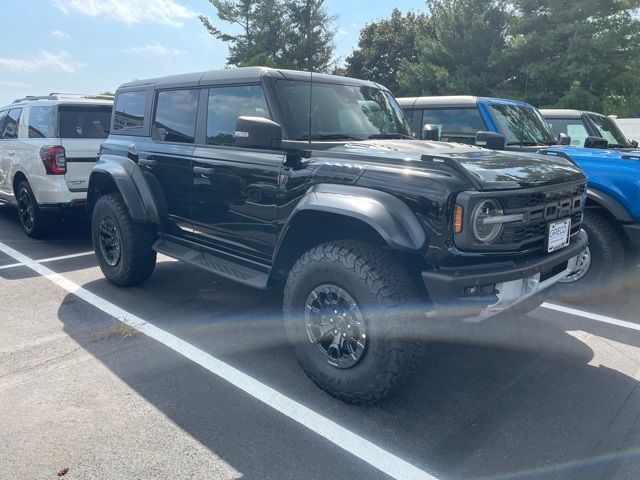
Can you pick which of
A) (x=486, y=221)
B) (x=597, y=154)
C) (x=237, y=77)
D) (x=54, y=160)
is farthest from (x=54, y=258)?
(x=597, y=154)

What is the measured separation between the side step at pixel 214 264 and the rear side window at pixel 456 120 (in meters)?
3.66

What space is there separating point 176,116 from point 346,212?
2359 mm

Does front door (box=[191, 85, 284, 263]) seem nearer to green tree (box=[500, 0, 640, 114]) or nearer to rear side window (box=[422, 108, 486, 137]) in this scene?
rear side window (box=[422, 108, 486, 137])

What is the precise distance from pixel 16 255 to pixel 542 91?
806 inches

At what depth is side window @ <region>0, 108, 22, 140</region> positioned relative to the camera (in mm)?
7543

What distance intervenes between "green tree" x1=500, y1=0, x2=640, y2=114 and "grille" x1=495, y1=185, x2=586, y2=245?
681 inches

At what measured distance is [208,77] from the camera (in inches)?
169

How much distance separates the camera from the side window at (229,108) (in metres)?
3.85

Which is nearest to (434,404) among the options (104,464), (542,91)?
(104,464)

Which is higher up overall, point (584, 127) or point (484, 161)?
point (584, 127)

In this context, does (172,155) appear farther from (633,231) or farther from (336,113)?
(633,231)

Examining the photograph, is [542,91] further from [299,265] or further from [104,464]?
[104,464]

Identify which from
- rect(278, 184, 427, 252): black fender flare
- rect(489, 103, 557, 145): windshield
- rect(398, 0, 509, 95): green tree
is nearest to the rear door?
rect(278, 184, 427, 252): black fender flare

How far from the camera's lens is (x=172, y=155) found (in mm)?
4449
